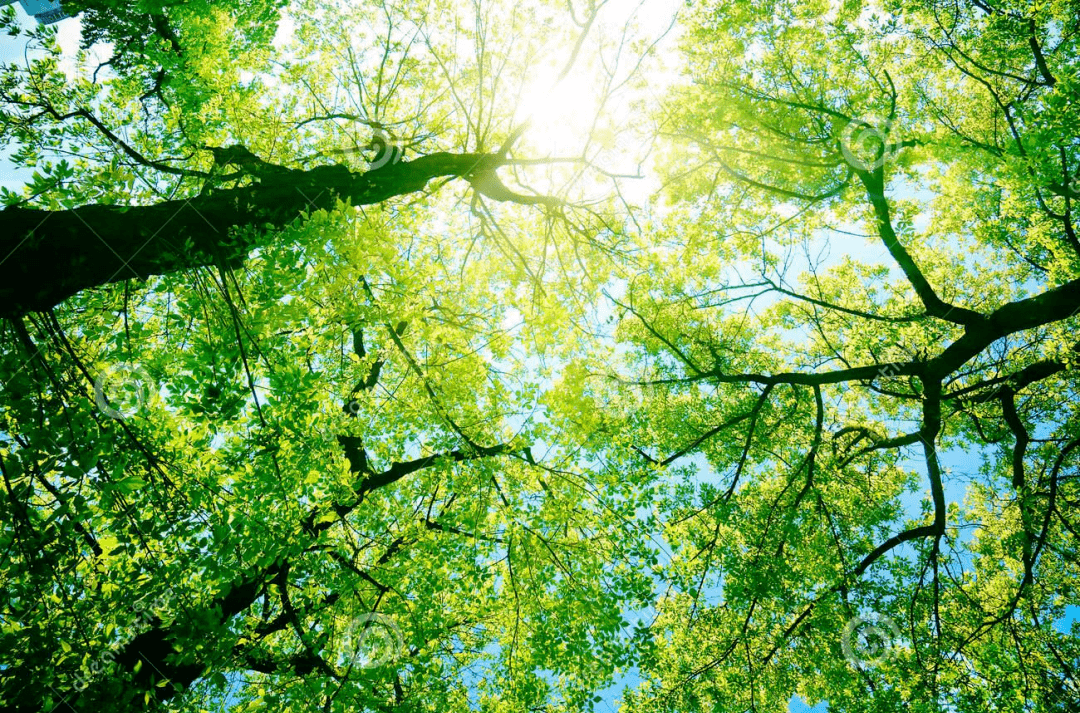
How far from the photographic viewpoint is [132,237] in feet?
14.4

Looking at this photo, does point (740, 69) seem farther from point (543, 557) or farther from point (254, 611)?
point (254, 611)

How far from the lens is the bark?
4016 millimetres

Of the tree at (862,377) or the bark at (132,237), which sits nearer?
the bark at (132,237)

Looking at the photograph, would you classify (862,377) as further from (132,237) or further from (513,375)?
(132,237)

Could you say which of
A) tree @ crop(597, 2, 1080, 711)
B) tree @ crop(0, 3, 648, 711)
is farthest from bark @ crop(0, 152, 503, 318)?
tree @ crop(597, 2, 1080, 711)

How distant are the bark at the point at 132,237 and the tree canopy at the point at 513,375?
0.10ft

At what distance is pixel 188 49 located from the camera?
566 cm

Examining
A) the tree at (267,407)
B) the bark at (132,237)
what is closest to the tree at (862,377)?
the tree at (267,407)

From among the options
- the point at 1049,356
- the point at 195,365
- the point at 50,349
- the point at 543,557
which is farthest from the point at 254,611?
the point at 1049,356

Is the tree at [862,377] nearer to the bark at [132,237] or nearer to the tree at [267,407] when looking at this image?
the tree at [267,407]

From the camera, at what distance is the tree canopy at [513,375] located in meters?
3.94

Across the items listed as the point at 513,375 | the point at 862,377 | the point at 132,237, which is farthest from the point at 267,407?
the point at 862,377

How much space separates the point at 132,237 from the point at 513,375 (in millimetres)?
5711

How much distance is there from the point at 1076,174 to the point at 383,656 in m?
12.1
